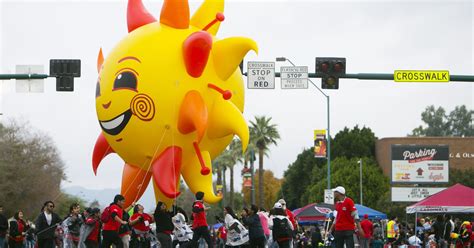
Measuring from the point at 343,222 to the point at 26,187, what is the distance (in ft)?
152

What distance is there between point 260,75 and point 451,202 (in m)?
9.68

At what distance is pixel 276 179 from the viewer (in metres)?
109

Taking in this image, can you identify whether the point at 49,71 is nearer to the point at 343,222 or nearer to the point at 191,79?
the point at 191,79

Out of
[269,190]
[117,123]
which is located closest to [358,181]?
[269,190]

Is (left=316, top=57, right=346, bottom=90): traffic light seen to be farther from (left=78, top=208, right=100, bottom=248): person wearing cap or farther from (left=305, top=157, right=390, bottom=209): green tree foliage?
(left=305, top=157, right=390, bottom=209): green tree foliage

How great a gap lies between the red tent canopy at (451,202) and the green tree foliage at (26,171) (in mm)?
34247

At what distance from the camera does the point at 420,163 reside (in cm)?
6228

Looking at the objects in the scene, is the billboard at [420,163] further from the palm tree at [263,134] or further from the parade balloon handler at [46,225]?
the parade balloon handler at [46,225]

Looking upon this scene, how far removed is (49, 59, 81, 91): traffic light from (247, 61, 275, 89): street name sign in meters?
5.54

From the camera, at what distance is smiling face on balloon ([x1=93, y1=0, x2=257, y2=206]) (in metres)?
18.8

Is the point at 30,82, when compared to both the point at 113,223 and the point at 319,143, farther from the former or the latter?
the point at 319,143

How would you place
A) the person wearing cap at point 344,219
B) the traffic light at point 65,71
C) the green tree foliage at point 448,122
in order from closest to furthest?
the person wearing cap at point 344,219
the traffic light at point 65,71
the green tree foliage at point 448,122

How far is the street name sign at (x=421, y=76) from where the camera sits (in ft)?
86.7

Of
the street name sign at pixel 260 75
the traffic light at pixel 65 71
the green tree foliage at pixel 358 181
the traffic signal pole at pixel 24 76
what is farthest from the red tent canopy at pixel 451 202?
the green tree foliage at pixel 358 181
